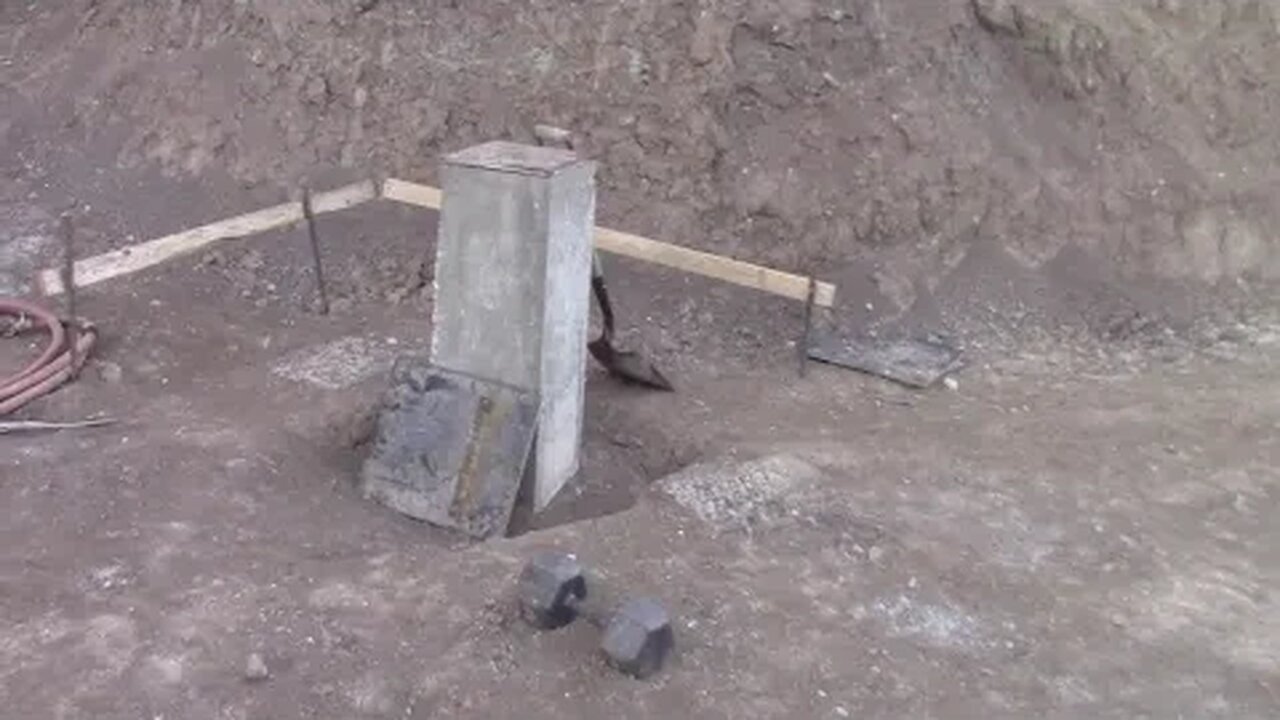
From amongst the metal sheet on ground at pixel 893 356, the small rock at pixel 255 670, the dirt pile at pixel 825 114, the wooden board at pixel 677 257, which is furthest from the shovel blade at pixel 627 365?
the small rock at pixel 255 670

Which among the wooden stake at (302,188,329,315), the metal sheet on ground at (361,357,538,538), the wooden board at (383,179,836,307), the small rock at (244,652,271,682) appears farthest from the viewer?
the wooden stake at (302,188,329,315)

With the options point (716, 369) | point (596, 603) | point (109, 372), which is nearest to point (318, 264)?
point (109, 372)

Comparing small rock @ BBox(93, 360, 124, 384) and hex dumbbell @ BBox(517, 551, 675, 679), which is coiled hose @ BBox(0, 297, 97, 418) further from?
hex dumbbell @ BBox(517, 551, 675, 679)

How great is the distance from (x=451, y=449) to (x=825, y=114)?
121 inches

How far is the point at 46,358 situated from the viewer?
5703mm

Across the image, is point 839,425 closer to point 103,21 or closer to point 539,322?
point 539,322

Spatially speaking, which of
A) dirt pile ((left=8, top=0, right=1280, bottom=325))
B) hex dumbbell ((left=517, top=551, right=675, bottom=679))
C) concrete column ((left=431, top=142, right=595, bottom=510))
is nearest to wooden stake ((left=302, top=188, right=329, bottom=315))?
dirt pile ((left=8, top=0, right=1280, bottom=325))

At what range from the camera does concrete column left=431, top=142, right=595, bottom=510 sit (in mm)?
4598

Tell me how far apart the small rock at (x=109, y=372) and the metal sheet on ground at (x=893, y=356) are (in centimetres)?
303

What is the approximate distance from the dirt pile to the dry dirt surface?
19 millimetres

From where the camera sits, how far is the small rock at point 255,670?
12.2 ft

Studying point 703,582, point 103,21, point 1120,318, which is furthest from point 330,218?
point 1120,318

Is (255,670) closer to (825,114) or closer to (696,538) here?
(696,538)

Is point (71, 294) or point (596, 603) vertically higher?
point (71, 294)
